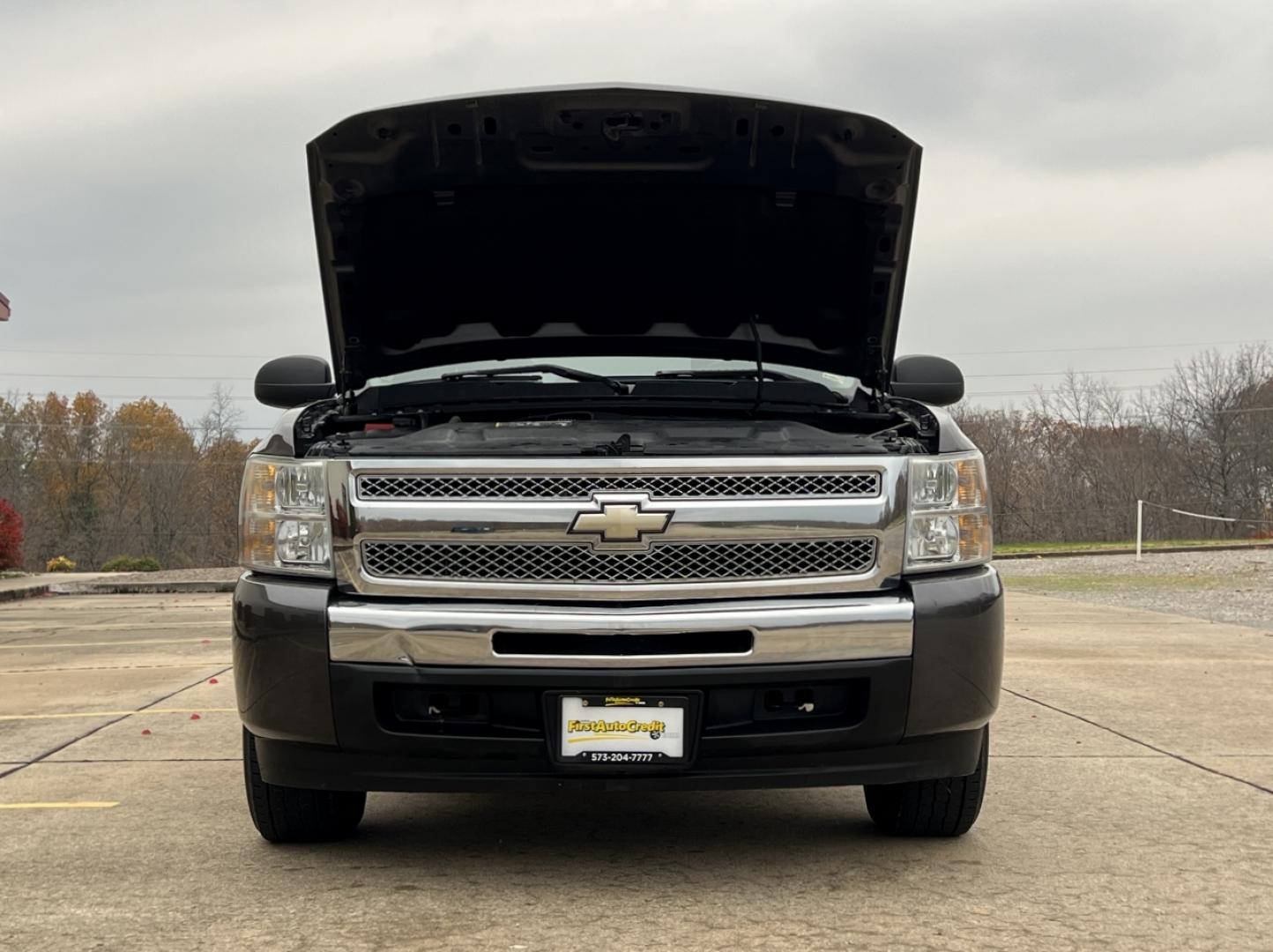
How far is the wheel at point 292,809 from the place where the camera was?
405 centimetres

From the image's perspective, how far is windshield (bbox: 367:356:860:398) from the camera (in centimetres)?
474

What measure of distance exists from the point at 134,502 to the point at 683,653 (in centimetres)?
6823

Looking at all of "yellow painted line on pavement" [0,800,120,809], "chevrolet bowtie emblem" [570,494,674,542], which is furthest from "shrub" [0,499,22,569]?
"chevrolet bowtie emblem" [570,494,674,542]

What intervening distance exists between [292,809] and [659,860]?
1088 millimetres

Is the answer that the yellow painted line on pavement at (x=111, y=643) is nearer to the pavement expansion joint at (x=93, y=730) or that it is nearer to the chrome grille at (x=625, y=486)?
the pavement expansion joint at (x=93, y=730)

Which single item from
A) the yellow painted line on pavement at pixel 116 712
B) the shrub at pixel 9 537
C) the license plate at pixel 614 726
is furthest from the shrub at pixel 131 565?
the license plate at pixel 614 726

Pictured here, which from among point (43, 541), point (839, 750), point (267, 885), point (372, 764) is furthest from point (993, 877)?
point (43, 541)

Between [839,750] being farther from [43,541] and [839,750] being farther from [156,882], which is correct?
[43,541]

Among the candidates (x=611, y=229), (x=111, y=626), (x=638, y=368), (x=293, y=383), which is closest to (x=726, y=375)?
(x=638, y=368)

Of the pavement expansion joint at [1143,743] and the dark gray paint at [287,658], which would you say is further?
the pavement expansion joint at [1143,743]

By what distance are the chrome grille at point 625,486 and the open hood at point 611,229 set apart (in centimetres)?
107

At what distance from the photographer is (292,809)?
4.07 metres

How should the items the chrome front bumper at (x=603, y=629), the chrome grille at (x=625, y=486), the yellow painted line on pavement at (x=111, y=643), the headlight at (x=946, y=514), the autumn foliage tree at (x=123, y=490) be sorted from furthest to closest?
the autumn foliage tree at (x=123, y=490) → the yellow painted line on pavement at (x=111, y=643) → the headlight at (x=946, y=514) → the chrome grille at (x=625, y=486) → the chrome front bumper at (x=603, y=629)

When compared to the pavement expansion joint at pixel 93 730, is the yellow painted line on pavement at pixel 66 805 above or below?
above
